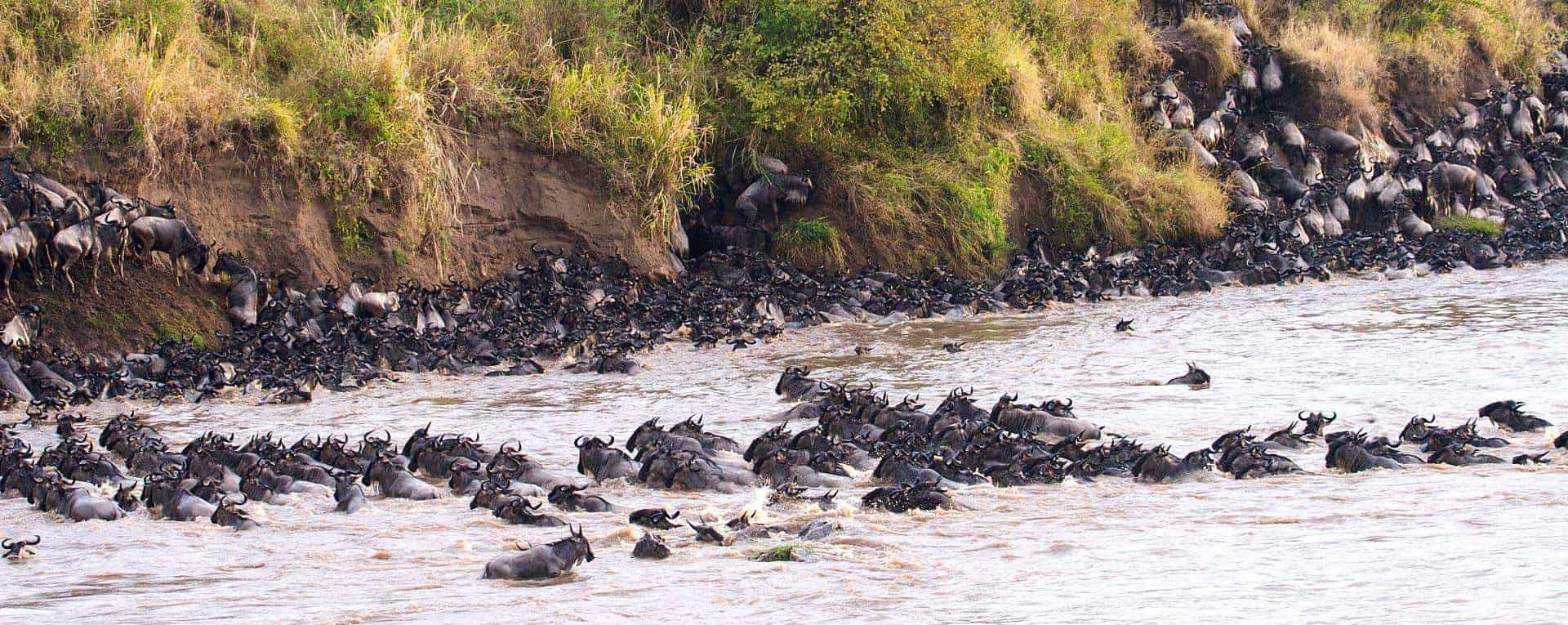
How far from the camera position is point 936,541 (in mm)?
5887

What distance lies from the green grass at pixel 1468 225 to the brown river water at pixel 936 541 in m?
10.2

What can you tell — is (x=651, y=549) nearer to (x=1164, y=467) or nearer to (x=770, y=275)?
(x=1164, y=467)

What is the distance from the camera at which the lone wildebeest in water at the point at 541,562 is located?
537 centimetres

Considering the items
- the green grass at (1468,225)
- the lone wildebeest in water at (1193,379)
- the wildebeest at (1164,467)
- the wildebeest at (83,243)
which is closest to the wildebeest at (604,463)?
the wildebeest at (1164,467)

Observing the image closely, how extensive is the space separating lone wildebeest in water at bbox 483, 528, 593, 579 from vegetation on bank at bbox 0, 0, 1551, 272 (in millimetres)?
8007

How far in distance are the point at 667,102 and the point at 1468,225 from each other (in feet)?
36.2


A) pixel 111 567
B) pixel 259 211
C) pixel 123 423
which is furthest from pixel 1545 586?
pixel 259 211

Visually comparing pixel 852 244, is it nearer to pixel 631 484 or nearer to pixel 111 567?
pixel 631 484

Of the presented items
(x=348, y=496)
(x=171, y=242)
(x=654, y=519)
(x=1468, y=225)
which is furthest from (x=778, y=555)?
(x=1468, y=225)

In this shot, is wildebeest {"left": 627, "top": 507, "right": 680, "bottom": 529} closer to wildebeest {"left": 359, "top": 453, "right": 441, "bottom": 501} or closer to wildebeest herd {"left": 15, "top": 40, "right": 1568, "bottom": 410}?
wildebeest {"left": 359, "top": 453, "right": 441, "bottom": 501}

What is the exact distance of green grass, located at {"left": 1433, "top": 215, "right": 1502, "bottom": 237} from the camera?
66.6 feet

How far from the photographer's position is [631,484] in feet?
24.2

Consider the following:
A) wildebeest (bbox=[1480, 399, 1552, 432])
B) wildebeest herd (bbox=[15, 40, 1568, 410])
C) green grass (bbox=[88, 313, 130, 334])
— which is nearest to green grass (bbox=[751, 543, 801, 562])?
wildebeest (bbox=[1480, 399, 1552, 432])

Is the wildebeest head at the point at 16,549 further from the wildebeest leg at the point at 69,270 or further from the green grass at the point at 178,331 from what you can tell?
the green grass at the point at 178,331
